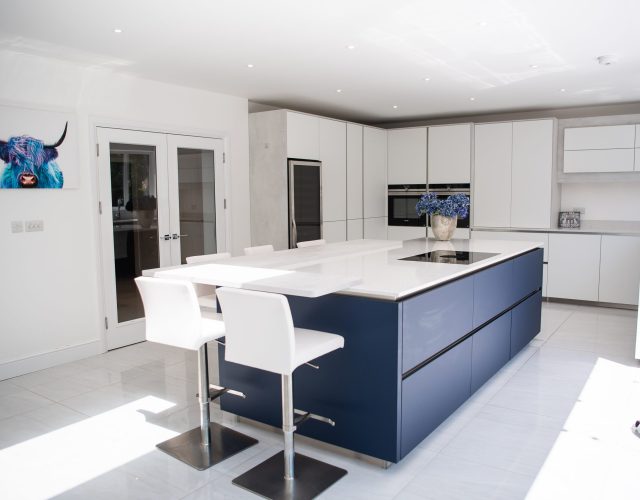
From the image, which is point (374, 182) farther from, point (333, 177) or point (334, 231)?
point (334, 231)

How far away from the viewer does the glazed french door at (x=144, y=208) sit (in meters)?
5.04

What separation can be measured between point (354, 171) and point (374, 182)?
1.90 feet

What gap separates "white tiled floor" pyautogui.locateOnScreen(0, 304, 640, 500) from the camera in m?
2.64

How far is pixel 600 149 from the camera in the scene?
670cm

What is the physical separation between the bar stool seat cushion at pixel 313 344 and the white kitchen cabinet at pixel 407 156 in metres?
5.48

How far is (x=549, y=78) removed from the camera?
5.34 meters

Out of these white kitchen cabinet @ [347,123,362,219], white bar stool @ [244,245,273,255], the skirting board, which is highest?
white kitchen cabinet @ [347,123,362,219]

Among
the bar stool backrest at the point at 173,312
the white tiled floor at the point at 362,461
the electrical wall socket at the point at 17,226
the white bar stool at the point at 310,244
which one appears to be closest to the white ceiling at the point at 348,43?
the electrical wall socket at the point at 17,226

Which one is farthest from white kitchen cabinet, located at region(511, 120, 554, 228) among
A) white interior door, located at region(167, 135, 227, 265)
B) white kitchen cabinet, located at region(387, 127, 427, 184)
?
white interior door, located at region(167, 135, 227, 265)

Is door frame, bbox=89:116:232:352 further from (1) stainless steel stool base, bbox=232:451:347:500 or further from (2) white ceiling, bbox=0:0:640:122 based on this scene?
(1) stainless steel stool base, bbox=232:451:347:500

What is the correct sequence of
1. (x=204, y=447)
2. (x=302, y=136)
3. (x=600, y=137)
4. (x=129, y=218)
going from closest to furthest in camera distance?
(x=204, y=447) → (x=129, y=218) → (x=302, y=136) → (x=600, y=137)

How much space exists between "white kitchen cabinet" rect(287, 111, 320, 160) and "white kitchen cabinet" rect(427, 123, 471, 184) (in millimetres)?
1943

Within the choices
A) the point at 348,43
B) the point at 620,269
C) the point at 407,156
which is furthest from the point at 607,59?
the point at 407,156

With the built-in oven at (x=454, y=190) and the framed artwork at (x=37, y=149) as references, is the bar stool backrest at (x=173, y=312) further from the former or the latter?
the built-in oven at (x=454, y=190)
